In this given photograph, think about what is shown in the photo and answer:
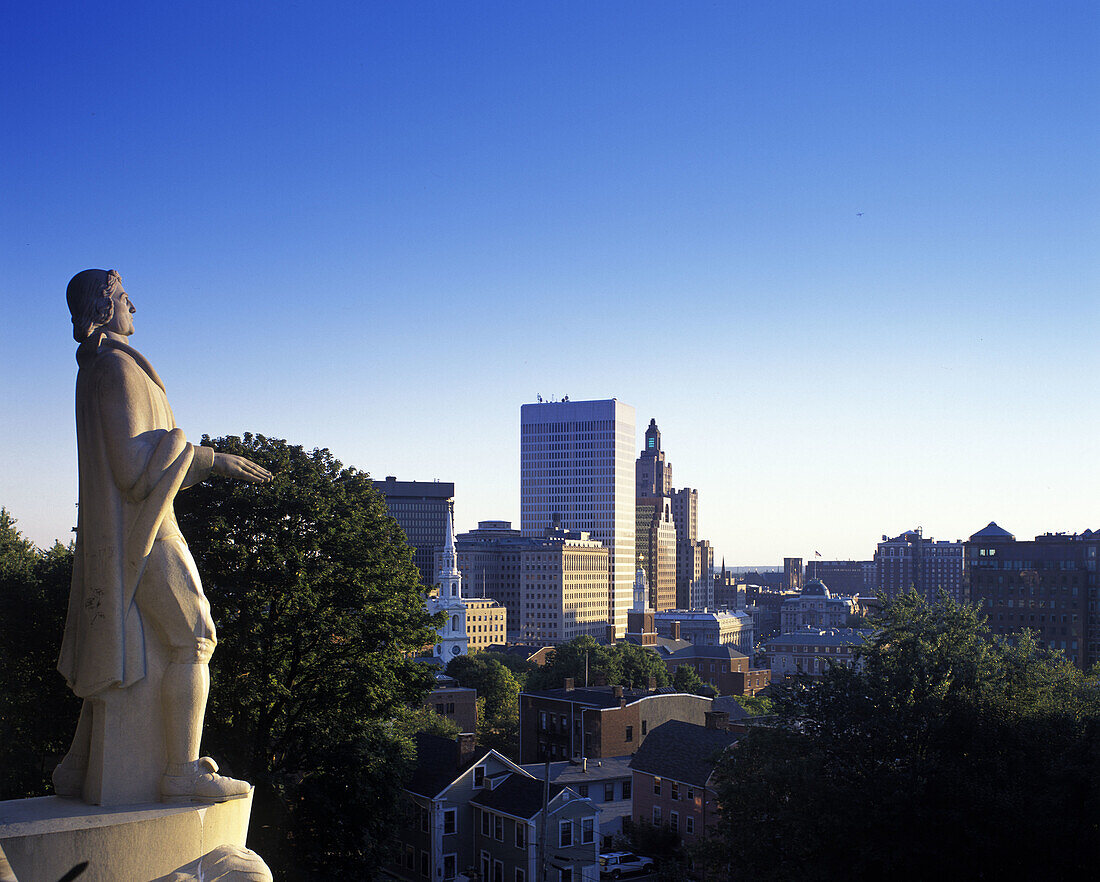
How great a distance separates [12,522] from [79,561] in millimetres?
37756

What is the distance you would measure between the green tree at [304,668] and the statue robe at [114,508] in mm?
17385

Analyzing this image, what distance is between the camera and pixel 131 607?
27.7 ft

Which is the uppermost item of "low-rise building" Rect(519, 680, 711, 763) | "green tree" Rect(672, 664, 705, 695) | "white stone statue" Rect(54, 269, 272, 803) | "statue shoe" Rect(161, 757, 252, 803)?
"white stone statue" Rect(54, 269, 272, 803)

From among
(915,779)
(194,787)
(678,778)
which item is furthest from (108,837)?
(678,778)

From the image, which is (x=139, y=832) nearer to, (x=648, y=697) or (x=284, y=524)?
(x=284, y=524)

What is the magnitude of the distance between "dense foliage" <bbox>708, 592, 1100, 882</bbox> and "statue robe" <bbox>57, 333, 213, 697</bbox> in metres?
24.6

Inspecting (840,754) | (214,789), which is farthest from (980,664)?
(214,789)

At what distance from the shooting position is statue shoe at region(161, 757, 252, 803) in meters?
8.21

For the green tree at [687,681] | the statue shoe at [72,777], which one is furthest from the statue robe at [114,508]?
the green tree at [687,681]

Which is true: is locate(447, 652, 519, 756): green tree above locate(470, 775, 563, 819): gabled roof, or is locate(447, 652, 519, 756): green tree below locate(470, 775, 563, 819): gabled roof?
below

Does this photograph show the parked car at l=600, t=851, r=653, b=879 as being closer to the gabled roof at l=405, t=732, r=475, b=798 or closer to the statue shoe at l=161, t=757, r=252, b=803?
the gabled roof at l=405, t=732, r=475, b=798

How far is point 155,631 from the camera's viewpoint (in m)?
8.50

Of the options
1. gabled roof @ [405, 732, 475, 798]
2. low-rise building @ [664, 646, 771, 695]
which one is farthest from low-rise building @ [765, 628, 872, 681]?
gabled roof @ [405, 732, 475, 798]

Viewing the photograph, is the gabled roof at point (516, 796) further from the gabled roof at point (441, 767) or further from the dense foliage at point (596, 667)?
the dense foliage at point (596, 667)
